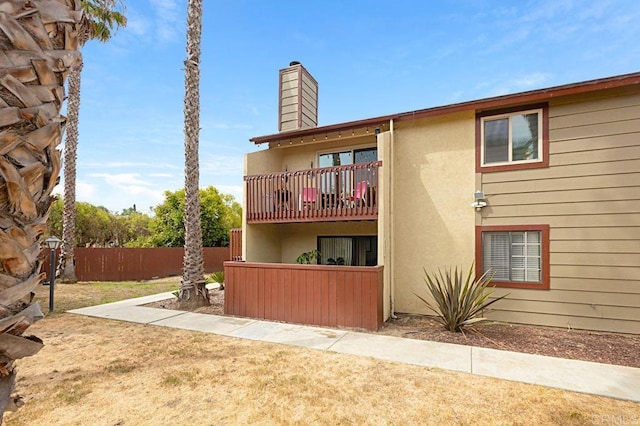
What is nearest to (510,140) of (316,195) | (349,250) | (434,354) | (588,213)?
(588,213)

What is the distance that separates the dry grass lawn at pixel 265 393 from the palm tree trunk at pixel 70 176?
10.2 meters

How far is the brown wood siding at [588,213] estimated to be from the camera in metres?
6.68

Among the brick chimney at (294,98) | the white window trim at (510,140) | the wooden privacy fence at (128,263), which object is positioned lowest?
the wooden privacy fence at (128,263)

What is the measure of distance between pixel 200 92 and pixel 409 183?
21.1 ft

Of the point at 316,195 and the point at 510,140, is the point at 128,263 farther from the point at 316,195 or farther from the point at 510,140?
the point at 510,140

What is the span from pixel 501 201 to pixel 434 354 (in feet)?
13.7

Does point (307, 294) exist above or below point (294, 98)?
below

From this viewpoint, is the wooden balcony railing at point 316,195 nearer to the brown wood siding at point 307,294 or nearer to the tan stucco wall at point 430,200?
the tan stucco wall at point 430,200

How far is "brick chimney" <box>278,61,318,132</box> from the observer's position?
1093cm

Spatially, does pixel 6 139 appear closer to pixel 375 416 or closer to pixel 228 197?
pixel 375 416

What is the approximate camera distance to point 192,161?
9.13 m

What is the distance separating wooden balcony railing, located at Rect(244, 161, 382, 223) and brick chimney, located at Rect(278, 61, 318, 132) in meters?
2.78

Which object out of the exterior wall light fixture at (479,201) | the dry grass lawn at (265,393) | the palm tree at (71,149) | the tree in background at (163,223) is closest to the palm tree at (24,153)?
the dry grass lawn at (265,393)

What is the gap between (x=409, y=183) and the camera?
8.64m
